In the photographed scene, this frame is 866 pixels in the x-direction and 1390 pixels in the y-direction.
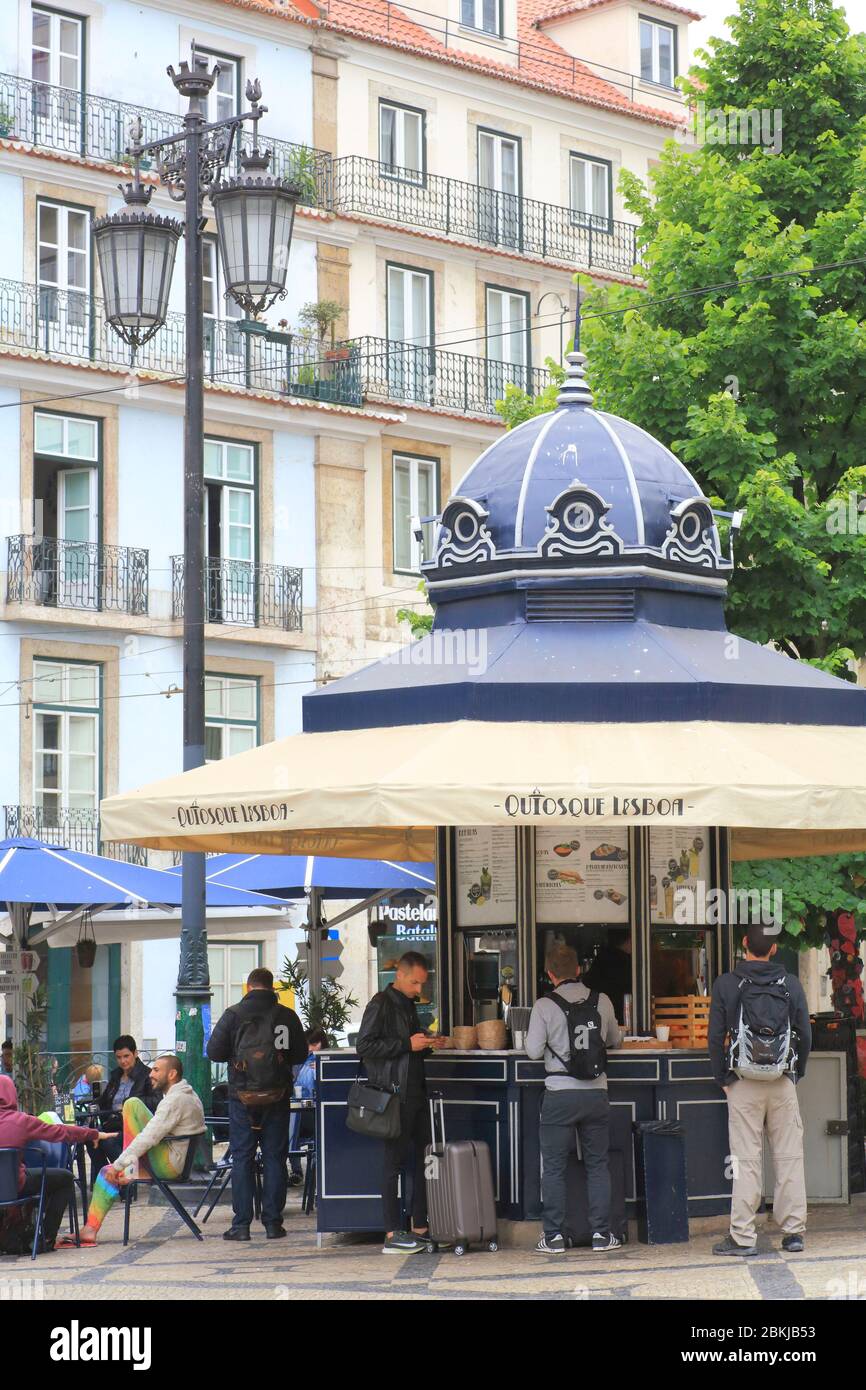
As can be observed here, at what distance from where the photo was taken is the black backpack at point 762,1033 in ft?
43.6

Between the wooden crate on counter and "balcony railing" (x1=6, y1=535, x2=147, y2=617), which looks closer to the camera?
the wooden crate on counter

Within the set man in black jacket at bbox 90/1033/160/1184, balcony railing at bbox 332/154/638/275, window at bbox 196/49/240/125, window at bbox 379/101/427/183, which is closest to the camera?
man in black jacket at bbox 90/1033/160/1184

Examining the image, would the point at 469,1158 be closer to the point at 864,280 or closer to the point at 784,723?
the point at 784,723

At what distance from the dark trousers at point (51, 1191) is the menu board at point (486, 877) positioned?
9.79 feet

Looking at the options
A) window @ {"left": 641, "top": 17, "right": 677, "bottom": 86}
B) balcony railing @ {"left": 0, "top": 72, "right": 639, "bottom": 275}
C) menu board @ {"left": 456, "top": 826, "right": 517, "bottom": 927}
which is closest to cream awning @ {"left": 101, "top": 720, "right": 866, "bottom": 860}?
menu board @ {"left": 456, "top": 826, "right": 517, "bottom": 927}

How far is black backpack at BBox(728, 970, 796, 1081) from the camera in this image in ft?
43.6

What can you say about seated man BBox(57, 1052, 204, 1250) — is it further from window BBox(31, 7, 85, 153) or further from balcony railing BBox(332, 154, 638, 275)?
balcony railing BBox(332, 154, 638, 275)

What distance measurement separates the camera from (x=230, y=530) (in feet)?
120

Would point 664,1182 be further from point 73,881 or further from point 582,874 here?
point 73,881

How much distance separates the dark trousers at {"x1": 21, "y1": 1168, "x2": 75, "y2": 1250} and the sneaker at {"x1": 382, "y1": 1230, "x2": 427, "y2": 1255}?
6.81 ft

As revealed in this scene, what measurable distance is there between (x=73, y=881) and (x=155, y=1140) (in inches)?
215

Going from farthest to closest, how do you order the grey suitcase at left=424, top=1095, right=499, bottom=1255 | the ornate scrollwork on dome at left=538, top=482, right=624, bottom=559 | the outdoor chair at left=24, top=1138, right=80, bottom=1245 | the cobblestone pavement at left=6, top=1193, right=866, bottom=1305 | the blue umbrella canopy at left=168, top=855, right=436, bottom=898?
the blue umbrella canopy at left=168, top=855, right=436, bottom=898, the ornate scrollwork on dome at left=538, top=482, right=624, bottom=559, the outdoor chair at left=24, top=1138, right=80, bottom=1245, the grey suitcase at left=424, top=1095, right=499, bottom=1255, the cobblestone pavement at left=6, top=1193, right=866, bottom=1305

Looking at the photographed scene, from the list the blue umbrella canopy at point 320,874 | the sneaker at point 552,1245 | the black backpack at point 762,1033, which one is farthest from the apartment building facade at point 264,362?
the black backpack at point 762,1033
